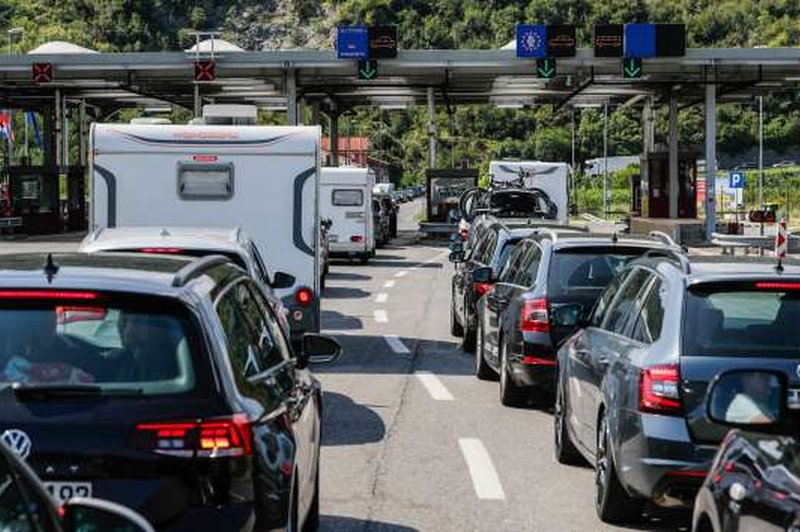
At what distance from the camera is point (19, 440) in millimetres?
4766

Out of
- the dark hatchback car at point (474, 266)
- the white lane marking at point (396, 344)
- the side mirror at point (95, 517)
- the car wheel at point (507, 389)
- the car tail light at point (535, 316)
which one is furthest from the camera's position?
the white lane marking at point (396, 344)

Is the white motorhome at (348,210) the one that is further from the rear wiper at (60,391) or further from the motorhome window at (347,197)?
the rear wiper at (60,391)

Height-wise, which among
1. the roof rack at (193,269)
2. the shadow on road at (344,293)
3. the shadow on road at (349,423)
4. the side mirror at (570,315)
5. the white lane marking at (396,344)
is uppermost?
the roof rack at (193,269)

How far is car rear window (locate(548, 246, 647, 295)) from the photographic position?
40.3 ft

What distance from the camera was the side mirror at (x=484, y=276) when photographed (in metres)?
15.2

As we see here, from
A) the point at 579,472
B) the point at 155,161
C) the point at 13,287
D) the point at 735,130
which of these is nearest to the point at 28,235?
the point at 155,161

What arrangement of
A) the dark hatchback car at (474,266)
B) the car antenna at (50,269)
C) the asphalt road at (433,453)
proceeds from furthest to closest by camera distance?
the dark hatchback car at (474,266), the asphalt road at (433,453), the car antenna at (50,269)

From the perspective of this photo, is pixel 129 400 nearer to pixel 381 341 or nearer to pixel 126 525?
pixel 126 525

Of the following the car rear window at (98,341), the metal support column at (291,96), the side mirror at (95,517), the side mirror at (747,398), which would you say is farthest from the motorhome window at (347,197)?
the side mirror at (95,517)

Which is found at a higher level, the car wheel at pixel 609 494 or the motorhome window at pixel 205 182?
the motorhome window at pixel 205 182

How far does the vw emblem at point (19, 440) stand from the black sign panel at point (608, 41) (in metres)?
39.6

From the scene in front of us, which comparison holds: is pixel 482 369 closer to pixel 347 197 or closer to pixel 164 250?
pixel 164 250

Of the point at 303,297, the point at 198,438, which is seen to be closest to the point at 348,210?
the point at 303,297

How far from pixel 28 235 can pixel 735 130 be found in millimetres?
110997
